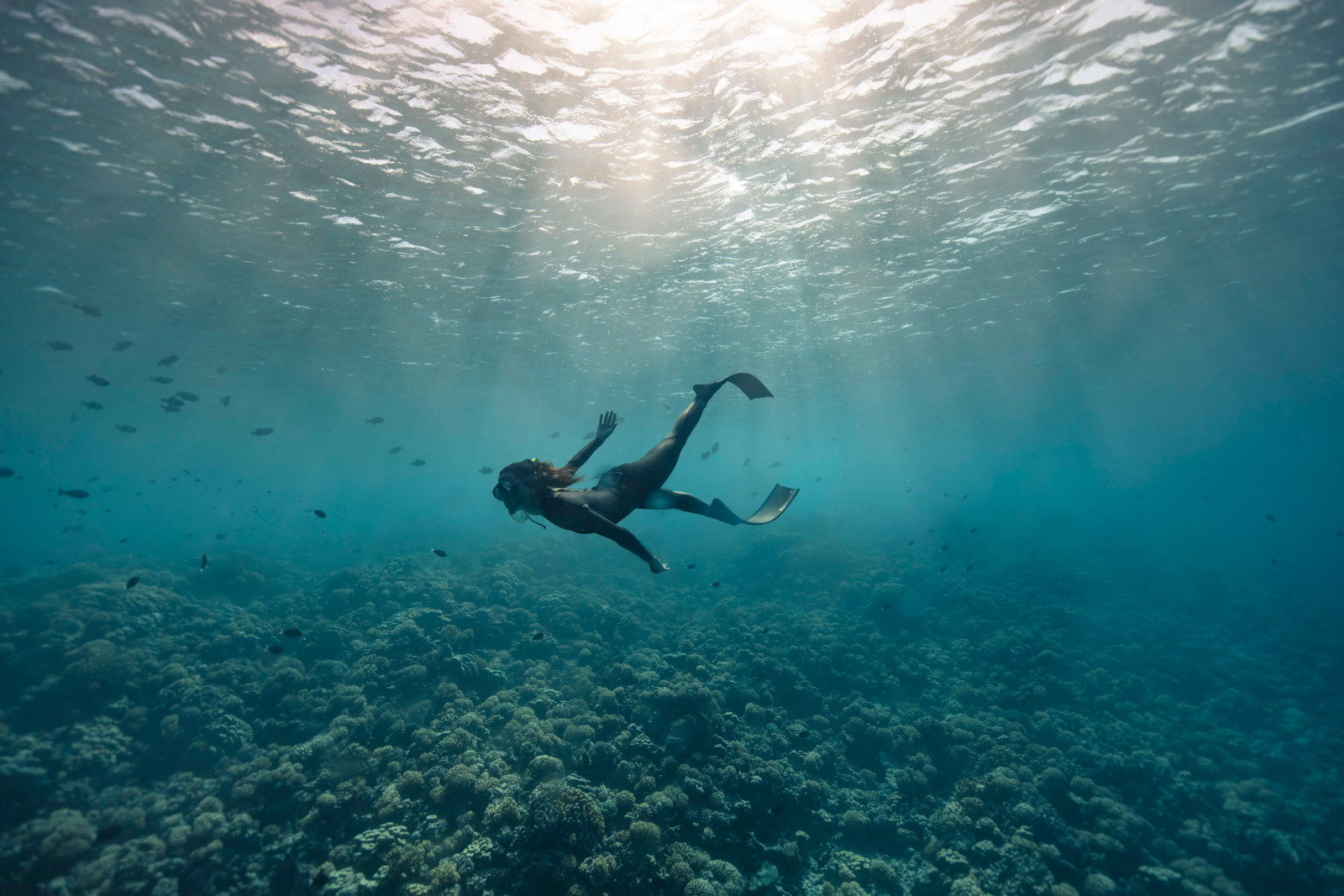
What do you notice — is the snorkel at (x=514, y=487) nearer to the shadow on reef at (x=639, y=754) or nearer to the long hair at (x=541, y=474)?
the long hair at (x=541, y=474)

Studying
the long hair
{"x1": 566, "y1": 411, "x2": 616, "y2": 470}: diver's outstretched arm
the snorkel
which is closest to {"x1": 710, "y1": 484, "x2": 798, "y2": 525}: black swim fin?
{"x1": 566, "y1": 411, "x2": 616, "y2": 470}: diver's outstretched arm

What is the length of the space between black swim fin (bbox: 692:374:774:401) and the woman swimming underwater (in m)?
0.01

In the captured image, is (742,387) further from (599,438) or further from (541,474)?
(541,474)

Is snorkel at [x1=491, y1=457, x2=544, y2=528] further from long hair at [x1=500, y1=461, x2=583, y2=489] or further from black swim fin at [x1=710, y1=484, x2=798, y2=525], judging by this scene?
black swim fin at [x1=710, y1=484, x2=798, y2=525]

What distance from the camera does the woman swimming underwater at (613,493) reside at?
486 cm

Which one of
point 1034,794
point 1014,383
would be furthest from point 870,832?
point 1014,383

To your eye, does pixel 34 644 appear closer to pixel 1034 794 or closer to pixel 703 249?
pixel 703 249

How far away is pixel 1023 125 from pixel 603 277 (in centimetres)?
1326

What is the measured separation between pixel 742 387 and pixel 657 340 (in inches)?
787

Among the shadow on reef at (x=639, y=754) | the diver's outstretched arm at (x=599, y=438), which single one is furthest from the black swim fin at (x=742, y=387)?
the shadow on reef at (x=639, y=754)

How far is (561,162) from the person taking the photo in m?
12.0

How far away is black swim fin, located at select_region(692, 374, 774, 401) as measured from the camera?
6.07 meters

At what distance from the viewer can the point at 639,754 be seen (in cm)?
959

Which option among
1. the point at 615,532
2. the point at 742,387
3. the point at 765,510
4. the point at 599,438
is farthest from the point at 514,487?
the point at 765,510
